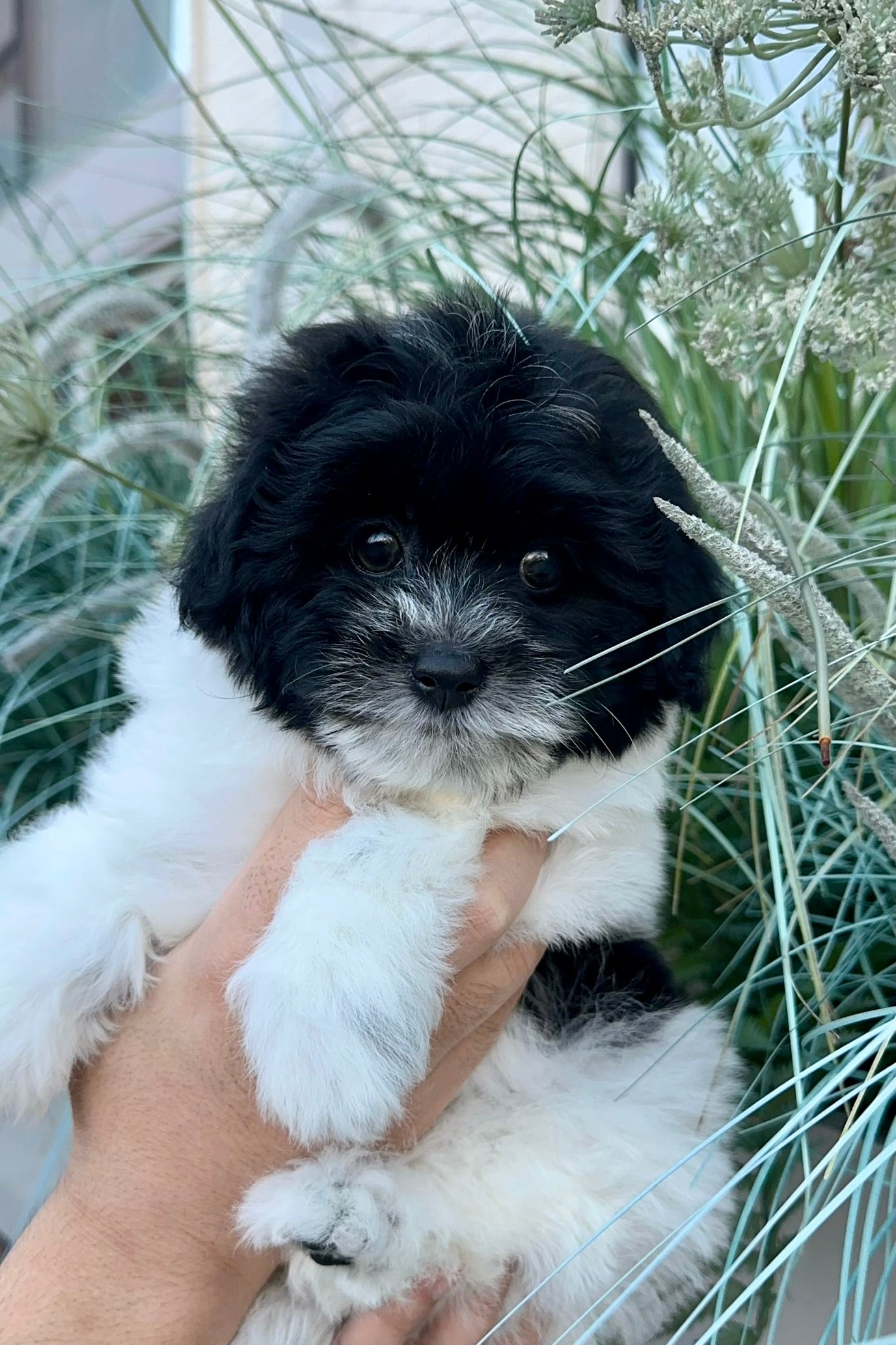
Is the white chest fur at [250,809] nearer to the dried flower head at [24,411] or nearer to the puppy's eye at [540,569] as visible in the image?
the puppy's eye at [540,569]

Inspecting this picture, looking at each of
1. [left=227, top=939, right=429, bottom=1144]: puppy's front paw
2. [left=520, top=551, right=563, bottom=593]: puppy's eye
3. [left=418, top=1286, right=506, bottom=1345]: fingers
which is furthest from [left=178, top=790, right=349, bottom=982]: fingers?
[left=418, top=1286, right=506, bottom=1345]: fingers

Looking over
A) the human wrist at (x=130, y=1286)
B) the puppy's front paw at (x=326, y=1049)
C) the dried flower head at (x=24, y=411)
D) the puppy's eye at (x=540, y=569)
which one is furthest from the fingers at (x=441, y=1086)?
the dried flower head at (x=24, y=411)

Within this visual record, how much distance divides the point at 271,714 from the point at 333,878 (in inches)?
9.0

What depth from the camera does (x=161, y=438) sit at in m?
2.06

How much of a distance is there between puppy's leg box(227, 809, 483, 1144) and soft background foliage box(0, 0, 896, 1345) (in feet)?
1.13

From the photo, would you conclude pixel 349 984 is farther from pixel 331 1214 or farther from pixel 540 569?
pixel 540 569

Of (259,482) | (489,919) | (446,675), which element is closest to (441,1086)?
(489,919)

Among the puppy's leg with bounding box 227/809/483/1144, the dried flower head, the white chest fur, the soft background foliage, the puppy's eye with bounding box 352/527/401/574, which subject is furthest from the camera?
the dried flower head

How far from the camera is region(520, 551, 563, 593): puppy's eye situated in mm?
1218

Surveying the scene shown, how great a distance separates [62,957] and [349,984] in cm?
42

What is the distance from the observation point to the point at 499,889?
1259 millimetres

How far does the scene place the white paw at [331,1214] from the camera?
3.96 ft

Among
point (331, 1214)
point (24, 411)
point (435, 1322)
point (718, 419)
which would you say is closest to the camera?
point (331, 1214)

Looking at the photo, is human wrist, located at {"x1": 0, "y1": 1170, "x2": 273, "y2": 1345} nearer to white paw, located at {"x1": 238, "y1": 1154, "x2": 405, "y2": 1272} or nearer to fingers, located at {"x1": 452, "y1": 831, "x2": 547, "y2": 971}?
white paw, located at {"x1": 238, "y1": 1154, "x2": 405, "y2": 1272}
